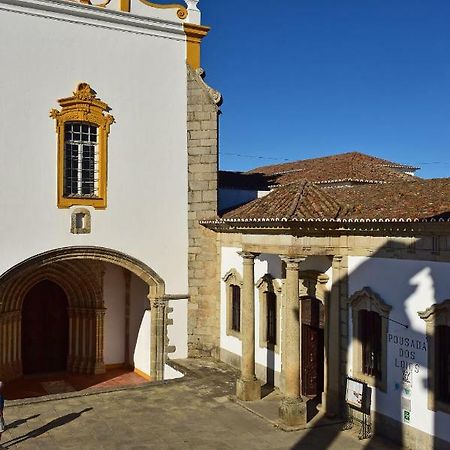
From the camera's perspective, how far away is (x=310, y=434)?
12758 millimetres

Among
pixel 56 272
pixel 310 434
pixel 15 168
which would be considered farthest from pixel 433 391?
pixel 56 272

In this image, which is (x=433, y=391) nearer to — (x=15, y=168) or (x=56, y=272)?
(x=15, y=168)

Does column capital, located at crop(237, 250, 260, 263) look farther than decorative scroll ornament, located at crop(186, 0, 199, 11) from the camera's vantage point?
No

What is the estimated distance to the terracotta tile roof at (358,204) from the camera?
39.8ft

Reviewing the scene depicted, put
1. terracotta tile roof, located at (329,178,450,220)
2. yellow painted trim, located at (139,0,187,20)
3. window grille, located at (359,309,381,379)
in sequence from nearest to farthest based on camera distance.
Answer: terracotta tile roof, located at (329,178,450,220) → window grille, located at (359,309,381,379) → yellow painted trim, located at (139,0,187,20)

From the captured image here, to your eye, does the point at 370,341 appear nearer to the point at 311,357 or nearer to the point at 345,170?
the point at 311,357

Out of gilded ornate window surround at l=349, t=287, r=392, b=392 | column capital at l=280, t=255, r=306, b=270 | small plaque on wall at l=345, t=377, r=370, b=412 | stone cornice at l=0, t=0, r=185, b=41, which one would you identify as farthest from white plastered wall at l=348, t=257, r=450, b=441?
stone cornice at l=0, t=0, r=185, b=41

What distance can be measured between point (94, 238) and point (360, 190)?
7802 millimetres

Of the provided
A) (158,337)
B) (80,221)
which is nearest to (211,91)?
(80,221)

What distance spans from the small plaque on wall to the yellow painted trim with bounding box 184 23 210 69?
36.9 ft

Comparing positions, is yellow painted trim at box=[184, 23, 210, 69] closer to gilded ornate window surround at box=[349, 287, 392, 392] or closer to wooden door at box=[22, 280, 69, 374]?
wooden door at box=[22, 280, 69, 374]

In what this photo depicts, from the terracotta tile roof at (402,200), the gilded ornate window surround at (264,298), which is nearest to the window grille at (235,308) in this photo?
the gilded ornate window surround at (264,298)

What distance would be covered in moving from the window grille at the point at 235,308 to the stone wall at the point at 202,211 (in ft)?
2.46

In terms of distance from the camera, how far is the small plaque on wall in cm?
1269
